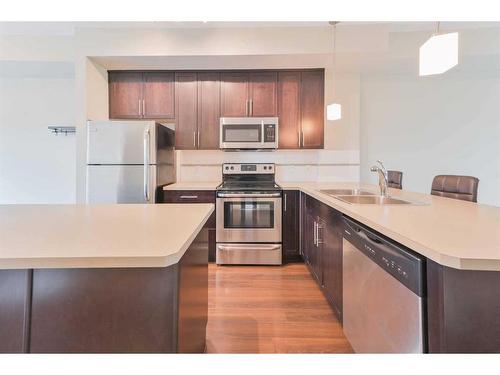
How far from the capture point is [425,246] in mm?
850

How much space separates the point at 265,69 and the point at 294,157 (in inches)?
46.4

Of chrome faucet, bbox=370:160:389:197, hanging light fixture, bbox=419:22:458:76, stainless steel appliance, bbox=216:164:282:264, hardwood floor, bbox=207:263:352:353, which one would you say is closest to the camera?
hanging light fixture, bbox=419:22:458:76

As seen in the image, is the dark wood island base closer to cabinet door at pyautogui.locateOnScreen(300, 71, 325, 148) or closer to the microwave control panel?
the microwave control panel

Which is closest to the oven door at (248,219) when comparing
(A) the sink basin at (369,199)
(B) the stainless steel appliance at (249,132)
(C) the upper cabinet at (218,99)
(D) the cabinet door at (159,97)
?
(B) the stainless steel appliance at (249,132)

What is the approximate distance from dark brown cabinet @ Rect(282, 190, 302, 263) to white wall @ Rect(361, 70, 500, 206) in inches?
56.8

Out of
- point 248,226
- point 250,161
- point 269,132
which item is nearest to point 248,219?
point 248,226

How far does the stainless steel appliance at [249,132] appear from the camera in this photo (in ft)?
11.2

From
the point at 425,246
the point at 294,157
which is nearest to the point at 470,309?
the point at 425,246

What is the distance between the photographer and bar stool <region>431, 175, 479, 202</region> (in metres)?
1.98

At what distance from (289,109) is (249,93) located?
0.54 metres

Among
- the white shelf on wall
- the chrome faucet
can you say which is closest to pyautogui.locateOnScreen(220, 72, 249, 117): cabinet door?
the chrome faucet

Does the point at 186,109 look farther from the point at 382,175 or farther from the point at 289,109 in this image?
the point at 382,175

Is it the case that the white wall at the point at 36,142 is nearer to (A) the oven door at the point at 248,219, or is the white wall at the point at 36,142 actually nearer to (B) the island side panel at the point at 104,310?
(A) the oven door at the point at 248,219

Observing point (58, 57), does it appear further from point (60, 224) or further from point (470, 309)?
point (470, 309)
